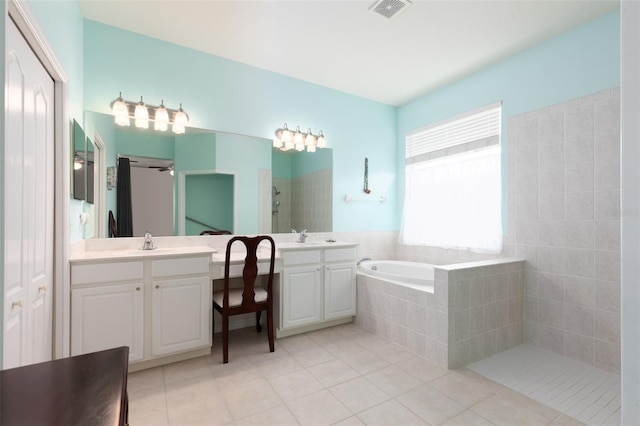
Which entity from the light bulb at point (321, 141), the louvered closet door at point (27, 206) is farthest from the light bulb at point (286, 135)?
the louvered closet door at point (27, 206)

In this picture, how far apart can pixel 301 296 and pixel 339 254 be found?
1.89ft

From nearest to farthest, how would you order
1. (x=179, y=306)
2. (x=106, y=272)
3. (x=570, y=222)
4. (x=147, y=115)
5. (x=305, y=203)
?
1. (x=106, y=272)
2. (x=179, y=306)
3. (x=570, y=222)
4. (x=147, y=115)
5. (x=305, y=203)

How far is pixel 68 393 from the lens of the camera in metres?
0.71

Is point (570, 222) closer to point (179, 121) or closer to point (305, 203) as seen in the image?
point (305, 203)

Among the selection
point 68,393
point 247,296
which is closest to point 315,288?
point 247,296

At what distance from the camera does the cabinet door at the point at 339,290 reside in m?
3.00

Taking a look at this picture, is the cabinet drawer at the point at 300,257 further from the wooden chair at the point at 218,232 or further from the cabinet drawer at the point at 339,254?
the wooden chair at the point at 218,232

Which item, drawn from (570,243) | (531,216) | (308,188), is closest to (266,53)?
(308,188)

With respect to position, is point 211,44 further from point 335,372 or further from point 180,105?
point 335,372

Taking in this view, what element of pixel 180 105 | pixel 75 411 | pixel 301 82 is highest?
pixel 301 82

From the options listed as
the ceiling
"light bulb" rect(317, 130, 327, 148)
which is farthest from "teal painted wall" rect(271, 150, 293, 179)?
the ceiling

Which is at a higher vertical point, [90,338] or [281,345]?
[90,338]

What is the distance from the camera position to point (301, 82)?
3457mm

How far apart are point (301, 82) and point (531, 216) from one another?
2733 mm
